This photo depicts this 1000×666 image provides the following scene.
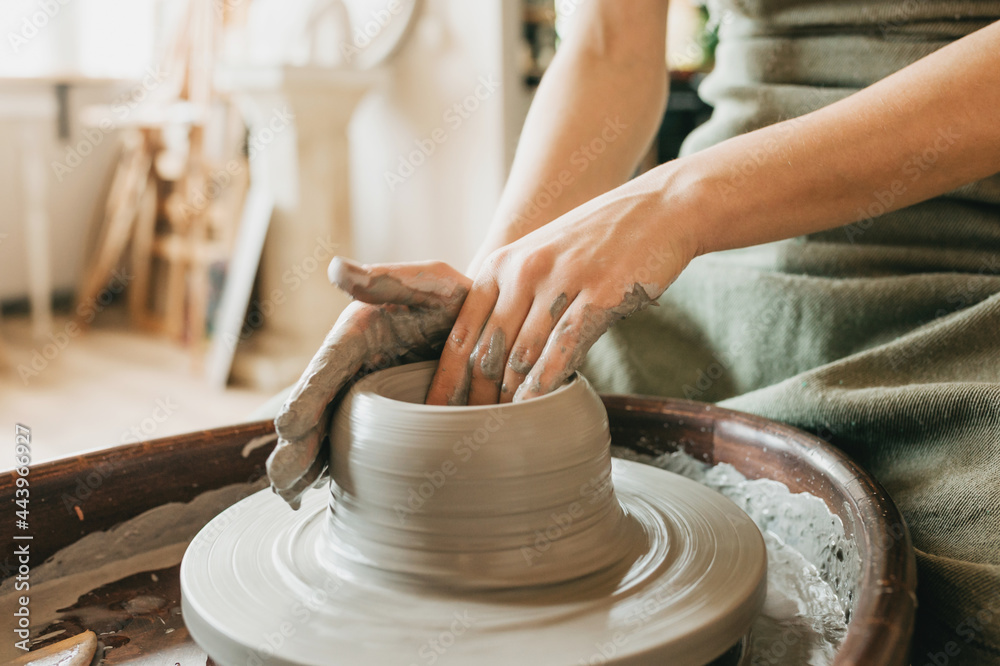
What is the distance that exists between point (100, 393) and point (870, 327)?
286 cm

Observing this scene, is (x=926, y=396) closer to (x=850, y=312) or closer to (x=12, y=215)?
(x=850, y=312)

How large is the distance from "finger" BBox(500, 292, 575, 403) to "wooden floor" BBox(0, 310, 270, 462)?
6.29 ft

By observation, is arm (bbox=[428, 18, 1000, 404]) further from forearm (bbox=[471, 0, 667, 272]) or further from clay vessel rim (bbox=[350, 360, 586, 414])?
forearm (bbox=[471, 0, 667, 272])

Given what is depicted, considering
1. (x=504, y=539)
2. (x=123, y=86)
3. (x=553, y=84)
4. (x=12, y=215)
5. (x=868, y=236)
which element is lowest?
(x=12, y=215)

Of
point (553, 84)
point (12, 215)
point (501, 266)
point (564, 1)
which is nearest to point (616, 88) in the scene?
point (553, 84)

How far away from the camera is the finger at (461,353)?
2.43ft

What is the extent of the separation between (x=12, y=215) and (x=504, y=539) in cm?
420

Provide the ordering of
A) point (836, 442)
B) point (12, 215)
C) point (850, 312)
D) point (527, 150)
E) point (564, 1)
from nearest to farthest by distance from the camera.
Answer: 1. point (836, 442)
2. point (850, 312)
3. point (527, 150)
4. point (564, 1)
5. point (12, 215)

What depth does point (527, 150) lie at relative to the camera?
1114 mm

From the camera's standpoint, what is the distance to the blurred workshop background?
121 inches

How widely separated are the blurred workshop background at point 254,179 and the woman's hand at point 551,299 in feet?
7.37
